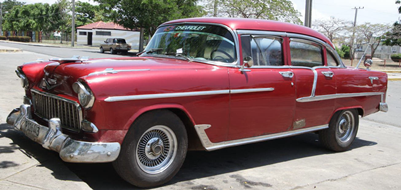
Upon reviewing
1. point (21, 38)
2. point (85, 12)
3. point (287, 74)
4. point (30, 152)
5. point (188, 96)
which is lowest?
point (30, 152)

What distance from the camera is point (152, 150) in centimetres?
390

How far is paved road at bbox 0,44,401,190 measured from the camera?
3908 mm

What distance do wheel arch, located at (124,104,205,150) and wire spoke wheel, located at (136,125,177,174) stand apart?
8.2 inches

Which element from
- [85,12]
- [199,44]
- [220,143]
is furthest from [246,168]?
[85,12]

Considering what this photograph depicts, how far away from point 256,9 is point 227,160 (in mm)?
30643

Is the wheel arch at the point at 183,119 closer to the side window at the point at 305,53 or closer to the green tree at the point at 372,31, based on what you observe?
the side window at the point at 305,53

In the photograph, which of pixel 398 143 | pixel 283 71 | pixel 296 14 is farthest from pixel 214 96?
pixel 296 14

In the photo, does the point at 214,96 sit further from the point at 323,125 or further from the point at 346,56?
the point at 346,56

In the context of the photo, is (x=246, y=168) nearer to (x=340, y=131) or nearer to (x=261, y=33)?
(x=261, y=33)

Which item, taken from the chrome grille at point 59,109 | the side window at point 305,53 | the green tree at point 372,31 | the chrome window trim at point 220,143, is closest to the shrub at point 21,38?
the green tree at point 372,31

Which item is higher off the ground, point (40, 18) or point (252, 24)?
point (40, 18)

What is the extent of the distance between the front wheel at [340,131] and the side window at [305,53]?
2.80ft

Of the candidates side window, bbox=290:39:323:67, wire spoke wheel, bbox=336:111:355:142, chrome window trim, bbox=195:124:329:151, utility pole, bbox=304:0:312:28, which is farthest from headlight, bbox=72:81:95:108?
utility pole, bbox=304:0:312:28

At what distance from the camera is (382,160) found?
566cm
